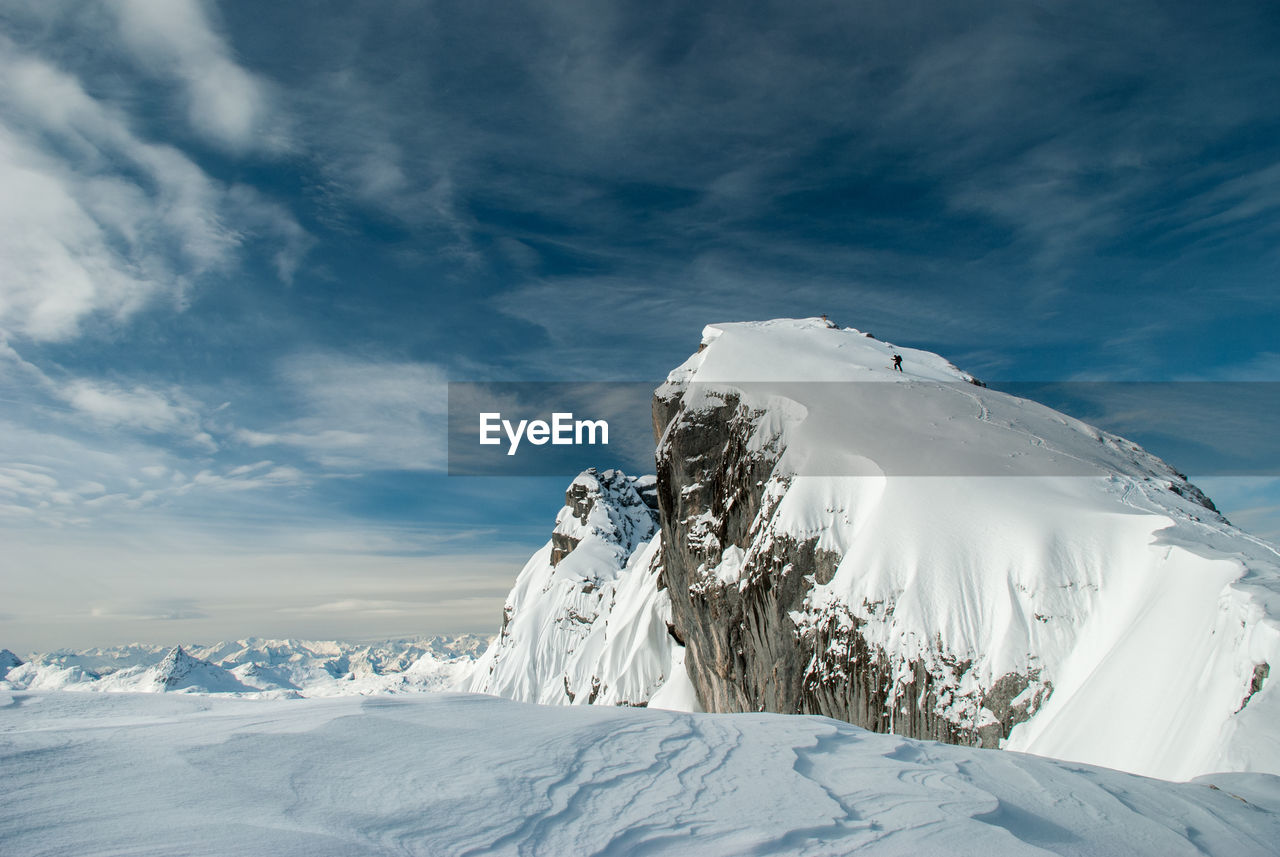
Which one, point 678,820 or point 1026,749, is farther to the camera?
point 1026,749

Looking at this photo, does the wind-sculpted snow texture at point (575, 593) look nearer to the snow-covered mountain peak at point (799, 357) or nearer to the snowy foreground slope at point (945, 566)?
the snow-covered mountain peak at point (799, 357)

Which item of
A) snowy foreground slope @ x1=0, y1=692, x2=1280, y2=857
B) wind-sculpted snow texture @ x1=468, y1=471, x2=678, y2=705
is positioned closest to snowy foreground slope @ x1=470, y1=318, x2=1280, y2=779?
snowy foreground slope @ x1=0, y1=692, x2=1280, y2=857

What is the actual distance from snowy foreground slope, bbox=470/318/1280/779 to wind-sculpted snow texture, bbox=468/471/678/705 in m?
42.0

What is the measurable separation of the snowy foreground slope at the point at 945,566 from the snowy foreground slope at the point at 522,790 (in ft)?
18.4

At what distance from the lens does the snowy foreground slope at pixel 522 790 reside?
3.71m

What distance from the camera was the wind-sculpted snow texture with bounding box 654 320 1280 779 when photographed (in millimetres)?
11809

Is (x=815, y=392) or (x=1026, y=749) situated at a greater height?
(x=815, y=392)

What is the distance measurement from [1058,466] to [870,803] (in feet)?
69.3

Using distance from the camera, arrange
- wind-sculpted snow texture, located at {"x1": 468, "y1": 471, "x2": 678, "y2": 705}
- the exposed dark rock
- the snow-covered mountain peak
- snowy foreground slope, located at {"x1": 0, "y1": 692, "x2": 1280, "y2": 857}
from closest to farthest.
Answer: snowy foreground slope, located at {"x1": 0, "y1": 692, "x2": 1280, "y2": 857} < the exposed dark rock < the snow-covered mountain peak < wind-sculpted snow texture, located at {"x1": 468, "y1": 471, "x2": 678, "y2": 705}

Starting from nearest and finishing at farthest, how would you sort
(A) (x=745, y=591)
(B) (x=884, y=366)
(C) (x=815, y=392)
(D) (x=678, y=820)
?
(D) (x=678, y=820), (A) (x=745, y=591), (C) (x=815, y=392), (B) (x=884, y=366)

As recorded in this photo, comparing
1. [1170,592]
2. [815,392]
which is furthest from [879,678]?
[815,392]

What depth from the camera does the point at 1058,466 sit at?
2211 cm

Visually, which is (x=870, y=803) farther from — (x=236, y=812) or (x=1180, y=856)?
(x=236, y=812)

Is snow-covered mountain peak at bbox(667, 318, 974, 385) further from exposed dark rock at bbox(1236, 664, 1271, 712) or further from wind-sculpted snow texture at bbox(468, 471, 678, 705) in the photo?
wind-sculpted snow texture at bbox(468, 471, 678, 705)
